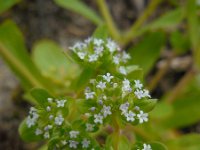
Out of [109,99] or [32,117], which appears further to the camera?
[32,117]

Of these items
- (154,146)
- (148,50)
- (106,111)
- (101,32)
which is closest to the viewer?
(106,111)

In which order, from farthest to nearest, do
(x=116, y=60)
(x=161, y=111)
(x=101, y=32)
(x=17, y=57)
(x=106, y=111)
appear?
(x=17, y=57), (x=161, y=111), (x=101, y=32), (x=116, y=60), (x=106, y=111)

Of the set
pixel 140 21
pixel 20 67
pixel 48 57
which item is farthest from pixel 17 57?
pixel 140 21

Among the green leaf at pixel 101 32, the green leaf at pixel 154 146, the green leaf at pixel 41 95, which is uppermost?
the green leaf at pixel 101 32

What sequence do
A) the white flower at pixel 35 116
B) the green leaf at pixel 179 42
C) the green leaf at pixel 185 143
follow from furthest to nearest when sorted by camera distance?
the green leaf at pixel 179 42
the green leaf at pixel 185 143
the white flower at pixel 35 116

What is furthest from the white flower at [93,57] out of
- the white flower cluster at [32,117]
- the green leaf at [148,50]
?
the green leaf at [148,50]

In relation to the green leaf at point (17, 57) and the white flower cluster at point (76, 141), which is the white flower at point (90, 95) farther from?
the green leaf at point (17, 57)

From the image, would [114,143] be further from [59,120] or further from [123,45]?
[123,45]
